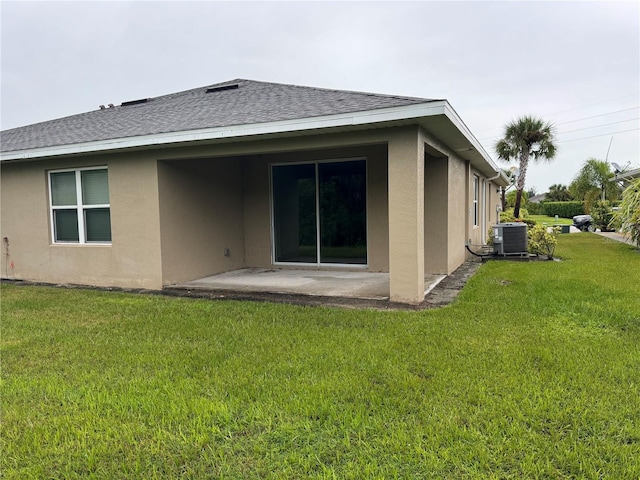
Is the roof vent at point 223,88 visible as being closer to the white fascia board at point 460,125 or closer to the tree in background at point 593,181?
the white fascia board at point 460,125

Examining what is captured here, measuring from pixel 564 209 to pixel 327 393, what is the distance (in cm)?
4349

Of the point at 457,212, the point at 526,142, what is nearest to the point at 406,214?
the point at 457,212

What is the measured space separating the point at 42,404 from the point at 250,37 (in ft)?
49.6

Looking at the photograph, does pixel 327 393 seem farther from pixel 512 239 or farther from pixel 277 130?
pixel 512 239

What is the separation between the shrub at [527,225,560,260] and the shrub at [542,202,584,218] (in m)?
30.6

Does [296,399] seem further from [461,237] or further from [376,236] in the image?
[461,237]

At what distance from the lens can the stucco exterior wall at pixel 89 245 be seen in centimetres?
766

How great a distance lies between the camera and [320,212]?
31.0 ft

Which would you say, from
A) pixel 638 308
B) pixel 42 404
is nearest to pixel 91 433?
pixel 42 404

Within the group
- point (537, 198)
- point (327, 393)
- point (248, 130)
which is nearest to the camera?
point (327, 393)

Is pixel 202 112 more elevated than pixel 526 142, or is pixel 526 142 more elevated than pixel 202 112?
pixel 526 142

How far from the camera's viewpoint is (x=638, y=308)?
5434mm

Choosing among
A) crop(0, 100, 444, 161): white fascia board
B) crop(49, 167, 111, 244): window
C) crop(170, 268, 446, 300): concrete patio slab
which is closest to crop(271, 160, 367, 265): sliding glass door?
crop(170, 268, 446, 300): concrete patio slab

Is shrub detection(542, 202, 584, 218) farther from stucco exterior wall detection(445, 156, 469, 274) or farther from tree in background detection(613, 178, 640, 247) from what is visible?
stucco exterior wall detection(445, 156, 469, 274)
